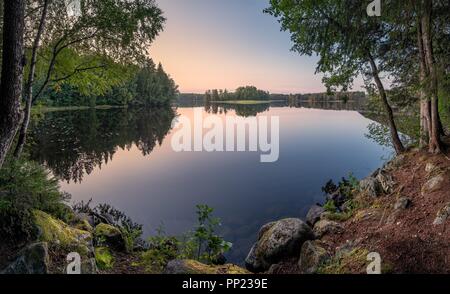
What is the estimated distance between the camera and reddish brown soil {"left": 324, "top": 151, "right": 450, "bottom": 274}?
468 cm

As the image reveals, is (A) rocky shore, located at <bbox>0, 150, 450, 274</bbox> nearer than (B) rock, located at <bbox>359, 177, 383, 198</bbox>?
Yes

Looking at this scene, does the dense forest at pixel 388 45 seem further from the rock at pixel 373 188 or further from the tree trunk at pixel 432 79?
the rock at pixel 373 188

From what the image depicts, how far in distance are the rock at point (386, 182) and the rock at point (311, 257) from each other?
3434 mm

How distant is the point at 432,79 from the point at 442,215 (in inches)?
144

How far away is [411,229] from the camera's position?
19.0ft

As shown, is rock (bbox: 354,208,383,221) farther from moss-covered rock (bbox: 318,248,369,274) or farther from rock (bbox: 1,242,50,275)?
rock (bbox: 1,242,50,275)

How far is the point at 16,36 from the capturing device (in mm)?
5168

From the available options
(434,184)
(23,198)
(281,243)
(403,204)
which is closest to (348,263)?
(281,243)

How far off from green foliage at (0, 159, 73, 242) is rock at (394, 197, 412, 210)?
8148mm

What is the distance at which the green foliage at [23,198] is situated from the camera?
4.59m

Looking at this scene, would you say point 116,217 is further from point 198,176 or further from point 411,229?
point 411,229

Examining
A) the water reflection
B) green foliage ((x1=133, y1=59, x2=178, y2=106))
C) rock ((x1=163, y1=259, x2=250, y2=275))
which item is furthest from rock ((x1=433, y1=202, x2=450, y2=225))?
green foliage ((x1=133, y1=59, x2=178, y2=106))
